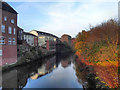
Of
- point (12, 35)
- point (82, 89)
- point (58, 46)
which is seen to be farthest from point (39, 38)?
point (82, 89)

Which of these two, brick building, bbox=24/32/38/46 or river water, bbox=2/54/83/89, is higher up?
brick building, bbox=24/32/38/46

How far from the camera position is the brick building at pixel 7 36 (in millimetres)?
14391

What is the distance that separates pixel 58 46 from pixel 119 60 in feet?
151

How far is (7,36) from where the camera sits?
1538cm

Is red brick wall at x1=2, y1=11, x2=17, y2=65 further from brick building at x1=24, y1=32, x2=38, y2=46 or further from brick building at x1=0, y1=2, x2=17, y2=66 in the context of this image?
brick building at x1=24, y1=32, x2=38, y2=46

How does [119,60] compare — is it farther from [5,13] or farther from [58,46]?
[58,46]

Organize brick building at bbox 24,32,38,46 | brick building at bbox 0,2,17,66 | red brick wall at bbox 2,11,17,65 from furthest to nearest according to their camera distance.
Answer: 1. brick building at bbox 24,32,38,46
2. red brick wall at bbox 2,11,17,65
3. brick building at bbox 0,2,17,66

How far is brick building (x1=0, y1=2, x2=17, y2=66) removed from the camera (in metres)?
14.4

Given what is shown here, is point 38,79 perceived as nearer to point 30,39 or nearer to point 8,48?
point 8,48

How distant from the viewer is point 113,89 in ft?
21.5

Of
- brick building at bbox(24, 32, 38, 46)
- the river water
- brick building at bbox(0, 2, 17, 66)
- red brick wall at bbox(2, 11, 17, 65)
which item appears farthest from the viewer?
brick building at bbox(24, 32, 38, 46)

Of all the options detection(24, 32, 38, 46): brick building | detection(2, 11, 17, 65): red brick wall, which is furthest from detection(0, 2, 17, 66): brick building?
detection(24, 32, 38, 46): brick building

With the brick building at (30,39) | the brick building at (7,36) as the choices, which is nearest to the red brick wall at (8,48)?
the brick building at (7,36)

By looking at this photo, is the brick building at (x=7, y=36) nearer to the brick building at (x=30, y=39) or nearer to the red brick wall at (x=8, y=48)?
the red brick wall at (x=8, y=48)
